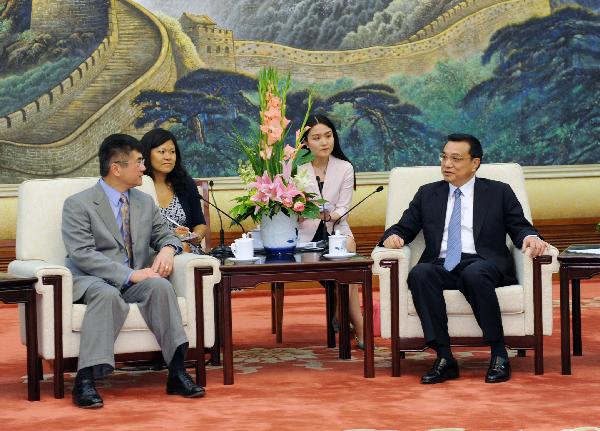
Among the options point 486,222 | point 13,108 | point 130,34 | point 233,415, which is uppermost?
point 130,34

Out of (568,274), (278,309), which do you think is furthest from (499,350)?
(278,309)

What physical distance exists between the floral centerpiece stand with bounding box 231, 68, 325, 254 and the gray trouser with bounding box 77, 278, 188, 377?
694 millimetres

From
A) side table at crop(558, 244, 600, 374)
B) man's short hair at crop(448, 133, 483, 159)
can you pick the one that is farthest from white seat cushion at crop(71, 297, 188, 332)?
side table at crop(558, 244, 600, 374)

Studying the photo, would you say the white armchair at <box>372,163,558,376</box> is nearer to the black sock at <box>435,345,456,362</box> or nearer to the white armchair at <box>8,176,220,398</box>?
the black sock at <box>435,345,456,362</box>

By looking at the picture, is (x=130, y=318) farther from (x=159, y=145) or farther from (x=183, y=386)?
(x=159, y=145)

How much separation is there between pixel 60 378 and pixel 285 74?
15.6 ft

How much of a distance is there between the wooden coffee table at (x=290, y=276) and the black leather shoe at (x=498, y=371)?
0.54 m

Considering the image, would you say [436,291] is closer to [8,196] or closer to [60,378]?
[60,378]

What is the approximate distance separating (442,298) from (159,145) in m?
1.83

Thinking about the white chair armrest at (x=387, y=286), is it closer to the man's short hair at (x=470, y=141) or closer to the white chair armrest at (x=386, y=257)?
the white chair armrest at (x=386, y=257)

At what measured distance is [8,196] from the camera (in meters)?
9.07

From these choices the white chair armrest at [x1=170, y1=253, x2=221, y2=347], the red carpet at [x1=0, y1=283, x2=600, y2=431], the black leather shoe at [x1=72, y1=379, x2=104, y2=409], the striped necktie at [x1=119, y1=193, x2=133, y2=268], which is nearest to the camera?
the red carpet at [x1=0, y1=283, x2=600, y2=431]

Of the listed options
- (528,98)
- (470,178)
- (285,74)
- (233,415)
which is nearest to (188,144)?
(285,74)

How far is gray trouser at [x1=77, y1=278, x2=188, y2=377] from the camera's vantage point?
5.05 metres
